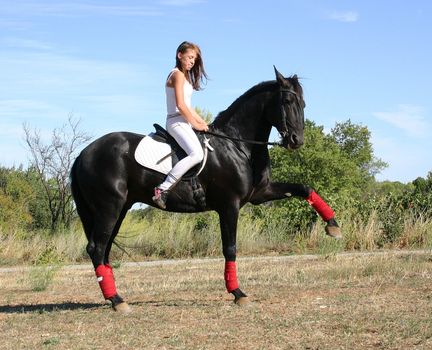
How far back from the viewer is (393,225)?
1986cm

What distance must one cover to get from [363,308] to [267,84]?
10.7ft

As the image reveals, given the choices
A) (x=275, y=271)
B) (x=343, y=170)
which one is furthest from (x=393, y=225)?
(x=343, y=170)

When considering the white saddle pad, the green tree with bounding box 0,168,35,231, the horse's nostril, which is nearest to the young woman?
the white saddle pad

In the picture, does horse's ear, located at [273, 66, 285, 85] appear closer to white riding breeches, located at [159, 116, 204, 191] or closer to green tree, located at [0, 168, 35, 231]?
white riding breeches, located at [159, 116, 204, 191]

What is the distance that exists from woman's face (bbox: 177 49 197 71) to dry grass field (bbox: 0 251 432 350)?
10.4ft

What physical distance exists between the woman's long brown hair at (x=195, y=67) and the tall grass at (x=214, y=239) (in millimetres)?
10139

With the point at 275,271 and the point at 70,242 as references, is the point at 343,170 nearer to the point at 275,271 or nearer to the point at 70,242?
→ the point at 70,242

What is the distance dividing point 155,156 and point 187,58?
53.6 inches

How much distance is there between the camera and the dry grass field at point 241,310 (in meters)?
7.14

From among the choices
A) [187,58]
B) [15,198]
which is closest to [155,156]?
[187,58]

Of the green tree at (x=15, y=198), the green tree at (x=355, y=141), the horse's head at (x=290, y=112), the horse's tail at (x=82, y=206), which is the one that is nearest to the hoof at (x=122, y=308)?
the horse's tail at (x=82, y=206)

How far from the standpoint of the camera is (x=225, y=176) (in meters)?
9.52

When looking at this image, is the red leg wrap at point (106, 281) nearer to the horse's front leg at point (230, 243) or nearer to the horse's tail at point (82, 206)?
the horse's tail at point (82, 206)

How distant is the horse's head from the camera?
9.40 meters
